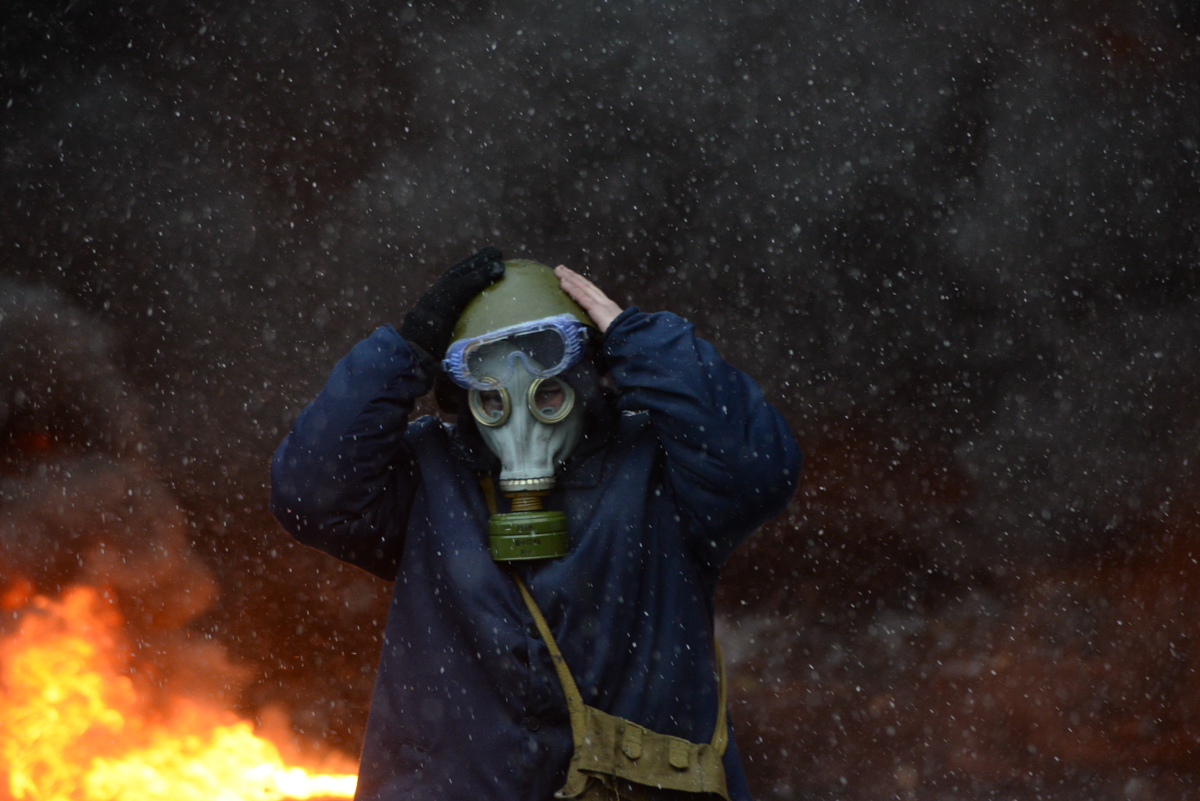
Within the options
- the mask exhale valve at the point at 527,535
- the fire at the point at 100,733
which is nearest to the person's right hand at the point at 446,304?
A: the mask exhale valve at the point at 527,535

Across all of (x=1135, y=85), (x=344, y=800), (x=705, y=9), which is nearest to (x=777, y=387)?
(x=705, y=9)

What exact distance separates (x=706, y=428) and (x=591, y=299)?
495 millimetres

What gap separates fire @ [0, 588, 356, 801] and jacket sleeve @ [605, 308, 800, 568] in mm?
4336

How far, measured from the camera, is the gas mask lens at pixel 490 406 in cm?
275

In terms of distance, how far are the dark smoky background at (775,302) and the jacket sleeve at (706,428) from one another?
4.38m

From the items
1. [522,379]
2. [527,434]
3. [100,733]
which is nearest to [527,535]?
[527,434]

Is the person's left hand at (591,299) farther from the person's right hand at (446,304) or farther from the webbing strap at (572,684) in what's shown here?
the webbing strap at (572,684)

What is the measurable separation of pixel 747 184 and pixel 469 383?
4.83m

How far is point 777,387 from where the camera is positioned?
23.5ft

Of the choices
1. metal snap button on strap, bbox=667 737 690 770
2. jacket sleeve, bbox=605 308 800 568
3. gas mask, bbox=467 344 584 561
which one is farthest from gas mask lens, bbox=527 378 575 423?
metal snap button on strap, bbox=667 737 690 770

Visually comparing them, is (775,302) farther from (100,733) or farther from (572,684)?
(572,684)

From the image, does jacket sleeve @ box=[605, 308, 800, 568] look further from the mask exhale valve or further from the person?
the mask exhale valve

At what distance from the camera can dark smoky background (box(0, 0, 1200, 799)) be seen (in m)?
7.04

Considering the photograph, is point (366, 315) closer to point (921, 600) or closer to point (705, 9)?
point (705, 9)
